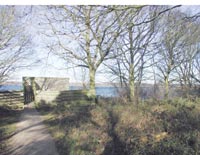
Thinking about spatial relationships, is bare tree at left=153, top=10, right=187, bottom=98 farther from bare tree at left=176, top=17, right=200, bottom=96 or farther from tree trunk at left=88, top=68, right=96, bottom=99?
tree trunk at left=88, top=68, right=96, bottom=99

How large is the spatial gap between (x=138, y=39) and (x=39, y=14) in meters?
7.76

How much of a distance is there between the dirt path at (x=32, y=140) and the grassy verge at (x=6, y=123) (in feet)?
0.63

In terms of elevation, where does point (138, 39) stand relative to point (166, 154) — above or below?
above

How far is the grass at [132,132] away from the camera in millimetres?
5578

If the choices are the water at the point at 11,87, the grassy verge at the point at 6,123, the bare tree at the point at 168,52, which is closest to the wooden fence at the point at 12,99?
the grassy verge at the point at 6,123

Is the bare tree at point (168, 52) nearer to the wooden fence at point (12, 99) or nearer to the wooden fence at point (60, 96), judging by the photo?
the wooden fence at point (60, 96)

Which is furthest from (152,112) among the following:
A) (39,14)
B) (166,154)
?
(39,14)

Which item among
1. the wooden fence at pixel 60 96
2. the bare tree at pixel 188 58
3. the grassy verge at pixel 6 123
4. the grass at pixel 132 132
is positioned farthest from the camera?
the bare tree at pixel 188 58

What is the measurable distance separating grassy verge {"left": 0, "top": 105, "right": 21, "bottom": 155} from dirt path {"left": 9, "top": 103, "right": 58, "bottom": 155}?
0.19m

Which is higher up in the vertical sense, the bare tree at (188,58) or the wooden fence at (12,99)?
the bare tree at (188,58)

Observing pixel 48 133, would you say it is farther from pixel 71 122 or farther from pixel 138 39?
pixel 138 39

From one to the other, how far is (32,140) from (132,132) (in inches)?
106

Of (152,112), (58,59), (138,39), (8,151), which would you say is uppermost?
(138,39)

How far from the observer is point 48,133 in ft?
25.2
